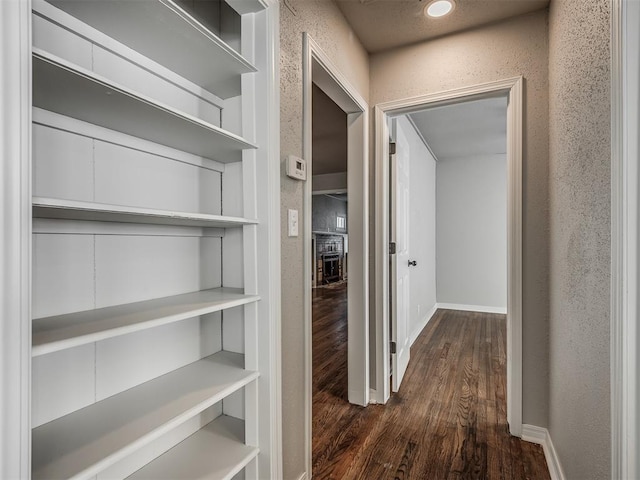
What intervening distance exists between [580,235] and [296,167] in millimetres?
1141

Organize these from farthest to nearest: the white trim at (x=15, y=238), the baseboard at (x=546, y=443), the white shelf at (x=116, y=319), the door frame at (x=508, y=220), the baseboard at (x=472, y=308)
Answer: the baseboard at (x=472, y=308) < the door frame at (x=508, y=220) < the baseboard at (x=546, y=443) < the white shelf at (x=116, y=319) < the white trim at (x=15, y=238)

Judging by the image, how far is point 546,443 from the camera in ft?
6.12

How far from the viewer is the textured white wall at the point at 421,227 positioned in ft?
12.4

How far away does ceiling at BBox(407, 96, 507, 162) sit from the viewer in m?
3.36

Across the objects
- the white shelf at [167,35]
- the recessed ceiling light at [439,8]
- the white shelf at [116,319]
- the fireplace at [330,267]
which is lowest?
the fireplace at [330,267]

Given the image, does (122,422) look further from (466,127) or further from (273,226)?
(466,127)

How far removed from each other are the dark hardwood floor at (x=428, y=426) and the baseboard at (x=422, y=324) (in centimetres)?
36

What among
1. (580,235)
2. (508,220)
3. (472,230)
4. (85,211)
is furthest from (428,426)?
(472,230)

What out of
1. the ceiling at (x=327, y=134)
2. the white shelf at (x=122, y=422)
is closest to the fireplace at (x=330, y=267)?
the ceiling at (x=327, y=134)

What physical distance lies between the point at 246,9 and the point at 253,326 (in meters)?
1.17

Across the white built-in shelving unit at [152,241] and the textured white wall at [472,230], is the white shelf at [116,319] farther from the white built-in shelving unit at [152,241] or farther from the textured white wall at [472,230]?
the textured white wall at [472,230]

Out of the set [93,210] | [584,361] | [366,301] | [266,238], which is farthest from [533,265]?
[93,210]

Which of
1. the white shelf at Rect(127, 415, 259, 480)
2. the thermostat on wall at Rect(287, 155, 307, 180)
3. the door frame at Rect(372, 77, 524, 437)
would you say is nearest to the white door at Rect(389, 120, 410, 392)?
the door frame at Rect(372, 77, 524, 437)

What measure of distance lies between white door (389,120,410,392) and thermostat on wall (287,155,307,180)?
1.12 metres
